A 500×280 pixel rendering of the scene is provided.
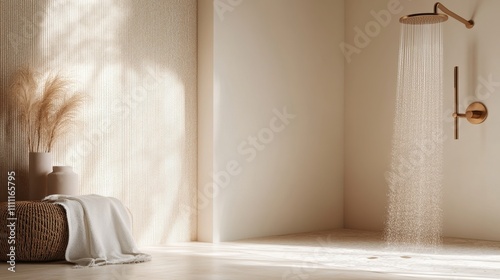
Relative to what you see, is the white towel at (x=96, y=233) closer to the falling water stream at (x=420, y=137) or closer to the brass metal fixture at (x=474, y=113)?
the falling water stream at (x=420, y=137)

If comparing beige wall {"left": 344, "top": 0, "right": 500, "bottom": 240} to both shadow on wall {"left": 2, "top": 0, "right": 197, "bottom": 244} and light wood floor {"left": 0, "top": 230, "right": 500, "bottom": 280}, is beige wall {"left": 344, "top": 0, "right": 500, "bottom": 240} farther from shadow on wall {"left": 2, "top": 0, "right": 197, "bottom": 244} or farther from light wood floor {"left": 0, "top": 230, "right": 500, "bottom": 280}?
shadow on wall {"left": 2, "top": 0, "right": 197, "bottom": 244}

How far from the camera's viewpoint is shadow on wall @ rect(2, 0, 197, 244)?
185 inches

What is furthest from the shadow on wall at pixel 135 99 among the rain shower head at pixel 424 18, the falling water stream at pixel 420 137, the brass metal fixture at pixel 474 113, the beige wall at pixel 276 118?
the brass metal fixture at pixel 474 113

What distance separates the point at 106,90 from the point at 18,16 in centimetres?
75

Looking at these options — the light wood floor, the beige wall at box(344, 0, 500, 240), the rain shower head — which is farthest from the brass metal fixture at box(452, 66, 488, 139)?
the light wood floor

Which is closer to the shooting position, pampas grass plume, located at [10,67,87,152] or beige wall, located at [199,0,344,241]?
pampas grass plume, located at [10,67,87,152]

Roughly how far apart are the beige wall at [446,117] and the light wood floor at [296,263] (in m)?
0.35

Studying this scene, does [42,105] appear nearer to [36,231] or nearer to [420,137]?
[36,231]

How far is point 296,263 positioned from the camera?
4246 mm

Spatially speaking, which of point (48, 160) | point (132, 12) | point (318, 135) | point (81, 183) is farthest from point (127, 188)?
point (318, 135)

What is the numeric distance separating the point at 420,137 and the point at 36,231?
3031 mm

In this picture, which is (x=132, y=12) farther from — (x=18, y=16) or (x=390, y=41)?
(x=390, y=41)

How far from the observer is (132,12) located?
199 inches

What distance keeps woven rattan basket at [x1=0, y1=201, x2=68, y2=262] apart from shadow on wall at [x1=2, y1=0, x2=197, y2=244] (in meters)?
0.47
